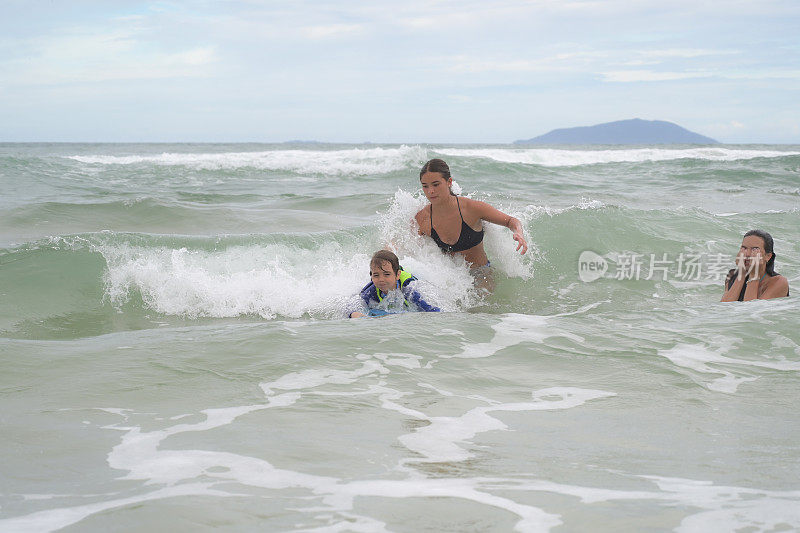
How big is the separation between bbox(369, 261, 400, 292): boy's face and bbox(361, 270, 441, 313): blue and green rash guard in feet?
0.31

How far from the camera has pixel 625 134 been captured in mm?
158375

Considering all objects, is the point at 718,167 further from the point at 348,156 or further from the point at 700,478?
the point at 700,478

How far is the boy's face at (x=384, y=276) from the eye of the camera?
5.94 meters

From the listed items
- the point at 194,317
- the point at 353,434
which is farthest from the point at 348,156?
the point at 353,434

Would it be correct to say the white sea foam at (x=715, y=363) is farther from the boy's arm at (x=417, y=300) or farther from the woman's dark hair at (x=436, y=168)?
the woman's dark hair at (x=436, y=168)

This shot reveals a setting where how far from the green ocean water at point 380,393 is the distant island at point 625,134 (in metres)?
142

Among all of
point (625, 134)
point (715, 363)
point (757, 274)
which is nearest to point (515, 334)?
point (715, 363)

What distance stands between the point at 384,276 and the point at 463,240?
1627mm

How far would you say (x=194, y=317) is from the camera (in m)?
7.03

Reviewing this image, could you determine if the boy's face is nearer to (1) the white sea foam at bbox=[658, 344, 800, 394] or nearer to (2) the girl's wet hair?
(2) the girl's wet hair

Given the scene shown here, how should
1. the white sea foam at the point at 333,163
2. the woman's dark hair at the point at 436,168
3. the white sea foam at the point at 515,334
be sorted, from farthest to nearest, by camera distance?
the white sea foam at the point at 333,163 < the woman's dark hair at the point at 436,168 < the white sea foam at the point at 515,334

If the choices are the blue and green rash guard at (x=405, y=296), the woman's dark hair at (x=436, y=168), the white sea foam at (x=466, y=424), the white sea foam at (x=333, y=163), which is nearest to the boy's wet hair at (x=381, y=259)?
the blue and green rash guard at (x=405, y=296)

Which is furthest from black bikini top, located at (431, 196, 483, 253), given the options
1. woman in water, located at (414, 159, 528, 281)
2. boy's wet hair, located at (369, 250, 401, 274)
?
boy's wet hair, located at (369, 250, 401, 274)

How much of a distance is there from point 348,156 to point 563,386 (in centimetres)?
2296
